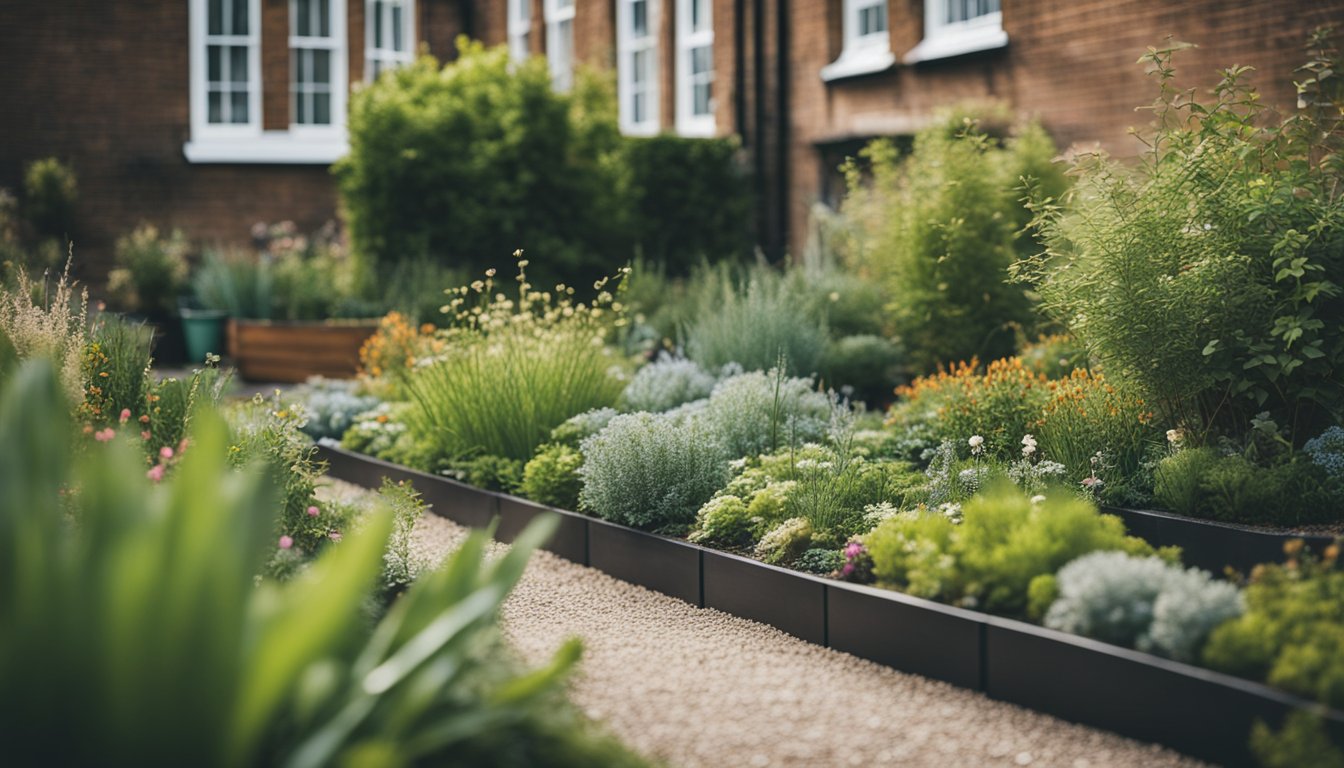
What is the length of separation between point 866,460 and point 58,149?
13208mm

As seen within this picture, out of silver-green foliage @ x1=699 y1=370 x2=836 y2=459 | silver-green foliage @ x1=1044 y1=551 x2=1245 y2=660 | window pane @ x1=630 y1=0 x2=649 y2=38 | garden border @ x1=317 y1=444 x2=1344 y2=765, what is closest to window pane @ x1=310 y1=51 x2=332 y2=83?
window pane @ x1=630 y1=0 x2=649 y2=38

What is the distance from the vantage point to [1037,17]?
1099cm

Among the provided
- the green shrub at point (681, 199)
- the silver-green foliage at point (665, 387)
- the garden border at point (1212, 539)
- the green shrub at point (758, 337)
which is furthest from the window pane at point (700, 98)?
the garden border at point (1212, 539)

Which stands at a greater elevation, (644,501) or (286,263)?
(286,263)

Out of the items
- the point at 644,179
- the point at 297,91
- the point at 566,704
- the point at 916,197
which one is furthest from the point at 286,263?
the point at 566,704

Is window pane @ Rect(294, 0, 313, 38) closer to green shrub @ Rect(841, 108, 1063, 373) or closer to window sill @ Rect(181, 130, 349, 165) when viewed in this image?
window sill @ Rect(181, 130, 349, 165)

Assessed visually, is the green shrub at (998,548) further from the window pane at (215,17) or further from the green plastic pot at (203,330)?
A: the window pane at (215,17)

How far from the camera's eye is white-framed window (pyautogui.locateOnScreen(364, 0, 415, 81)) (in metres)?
17.6

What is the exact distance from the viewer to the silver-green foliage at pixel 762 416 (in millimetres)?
6723

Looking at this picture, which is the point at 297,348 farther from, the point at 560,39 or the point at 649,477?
the point at 560,39

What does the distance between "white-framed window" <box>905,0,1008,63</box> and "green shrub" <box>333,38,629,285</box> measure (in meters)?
3.46

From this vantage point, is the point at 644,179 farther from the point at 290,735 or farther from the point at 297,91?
the point at 290,735

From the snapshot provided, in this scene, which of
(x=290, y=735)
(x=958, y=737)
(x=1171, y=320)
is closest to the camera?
(x=290, y=735)

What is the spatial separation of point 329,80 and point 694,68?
486 centimetres
